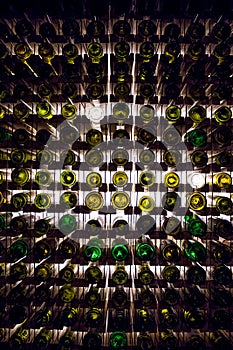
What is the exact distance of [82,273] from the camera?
4.15ft

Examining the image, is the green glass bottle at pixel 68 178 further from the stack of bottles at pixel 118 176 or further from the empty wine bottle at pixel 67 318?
the empty wine bottle at pixel 67 318

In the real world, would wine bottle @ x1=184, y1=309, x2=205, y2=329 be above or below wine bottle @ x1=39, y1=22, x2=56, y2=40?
below

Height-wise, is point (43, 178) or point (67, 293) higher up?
point (43, 178)

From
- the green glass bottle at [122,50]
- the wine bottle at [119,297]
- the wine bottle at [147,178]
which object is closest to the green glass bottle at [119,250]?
the wine bottle at [119,297]

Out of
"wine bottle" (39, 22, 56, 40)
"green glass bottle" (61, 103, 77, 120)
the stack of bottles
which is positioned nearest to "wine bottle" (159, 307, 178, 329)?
the stack of bottles

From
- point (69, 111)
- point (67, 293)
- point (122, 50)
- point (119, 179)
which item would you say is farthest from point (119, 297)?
point (122, 50)

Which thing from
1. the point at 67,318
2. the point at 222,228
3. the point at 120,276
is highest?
the point at 222,228

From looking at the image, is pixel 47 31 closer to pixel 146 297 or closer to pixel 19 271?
pixel 19 271

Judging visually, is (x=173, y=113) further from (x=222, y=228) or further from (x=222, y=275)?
(x=222, y=275)

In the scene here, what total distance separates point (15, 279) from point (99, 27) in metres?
0.90

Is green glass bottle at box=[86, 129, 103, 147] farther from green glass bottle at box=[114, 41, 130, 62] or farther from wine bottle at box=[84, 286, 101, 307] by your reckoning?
wine bottle at box=[84, 286, 101, 307]

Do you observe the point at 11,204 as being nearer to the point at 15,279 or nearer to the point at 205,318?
the point at 15,279

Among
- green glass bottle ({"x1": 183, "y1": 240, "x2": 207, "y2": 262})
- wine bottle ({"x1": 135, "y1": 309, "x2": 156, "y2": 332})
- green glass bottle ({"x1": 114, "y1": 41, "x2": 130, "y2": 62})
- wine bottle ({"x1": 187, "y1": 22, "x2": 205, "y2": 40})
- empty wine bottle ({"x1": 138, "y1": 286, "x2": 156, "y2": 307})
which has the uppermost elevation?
wine bottle ({"x1": 187, "y1": 22, "x2": 205, "y2": 40})

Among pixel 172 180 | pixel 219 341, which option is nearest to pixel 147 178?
pixel 172 180
